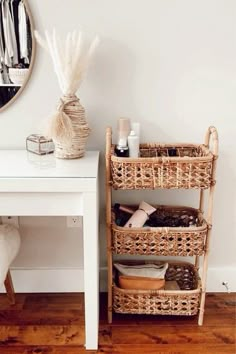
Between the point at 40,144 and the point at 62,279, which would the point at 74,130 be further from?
the point at 62,279

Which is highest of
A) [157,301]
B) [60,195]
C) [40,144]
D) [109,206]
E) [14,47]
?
[14,47]

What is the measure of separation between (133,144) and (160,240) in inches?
16.6

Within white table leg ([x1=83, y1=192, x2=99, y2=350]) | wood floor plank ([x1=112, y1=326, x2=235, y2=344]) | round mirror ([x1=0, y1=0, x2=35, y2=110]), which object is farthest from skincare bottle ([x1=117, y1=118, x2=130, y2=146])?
wood floor plank ([x1=112, y1=326, x2=235, y2=344])

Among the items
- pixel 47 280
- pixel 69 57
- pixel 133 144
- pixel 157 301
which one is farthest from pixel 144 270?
pixel 69 57

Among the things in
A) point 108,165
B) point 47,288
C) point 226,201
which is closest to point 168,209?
point 226,201

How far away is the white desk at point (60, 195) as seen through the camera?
148cm

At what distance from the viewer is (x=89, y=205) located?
151cm

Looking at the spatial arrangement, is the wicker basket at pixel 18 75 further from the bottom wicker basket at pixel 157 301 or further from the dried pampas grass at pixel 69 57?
the bottom wicker basket at pixel 157 301

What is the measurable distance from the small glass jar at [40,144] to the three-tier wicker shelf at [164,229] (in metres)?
0.28

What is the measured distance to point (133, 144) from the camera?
5.47 feet

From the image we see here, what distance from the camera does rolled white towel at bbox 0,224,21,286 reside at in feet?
5.17

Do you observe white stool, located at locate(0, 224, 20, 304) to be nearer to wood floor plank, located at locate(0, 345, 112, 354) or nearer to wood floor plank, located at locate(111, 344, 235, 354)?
wood floor plank, located at locate(0, 345, 112, 354)

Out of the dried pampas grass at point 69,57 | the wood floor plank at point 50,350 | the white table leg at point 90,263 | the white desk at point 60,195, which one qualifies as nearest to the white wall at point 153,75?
the dried pampas grass at point 69,57

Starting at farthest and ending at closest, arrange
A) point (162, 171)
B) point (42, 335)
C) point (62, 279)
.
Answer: point (62, 279)
point (42, 335)
point (162, 171)
